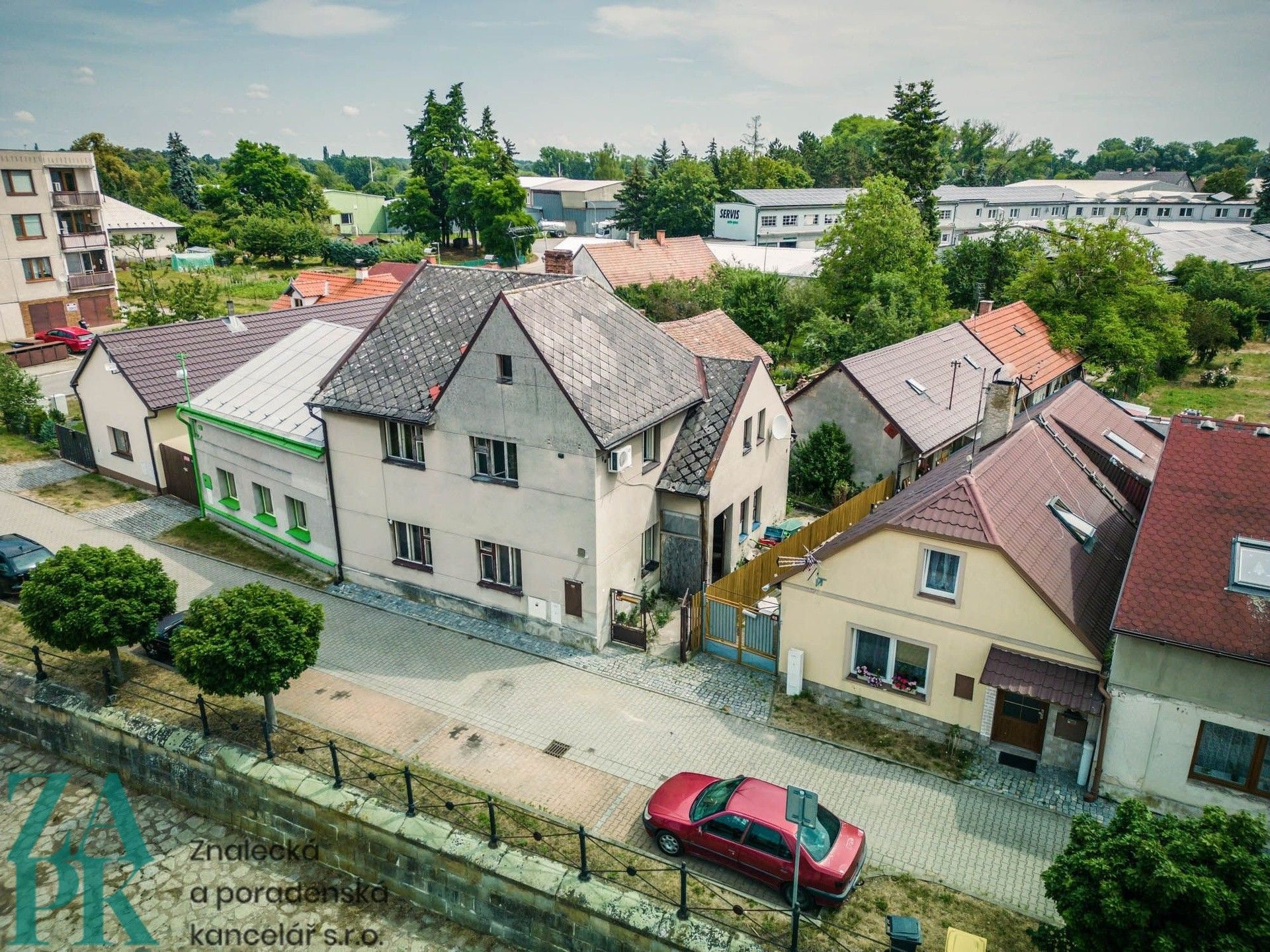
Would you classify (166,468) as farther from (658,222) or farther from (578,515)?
(658,222)

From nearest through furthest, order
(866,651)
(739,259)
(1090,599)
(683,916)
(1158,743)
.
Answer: (683,916), (1158,743), (1090,599), (866,651), (739,259)

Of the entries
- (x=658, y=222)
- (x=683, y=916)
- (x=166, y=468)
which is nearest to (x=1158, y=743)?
(x=683, y=916)

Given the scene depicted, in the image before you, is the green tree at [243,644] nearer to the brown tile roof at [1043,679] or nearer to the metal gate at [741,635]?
the metal gate at [741,635]

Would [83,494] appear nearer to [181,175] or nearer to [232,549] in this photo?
[232,549]

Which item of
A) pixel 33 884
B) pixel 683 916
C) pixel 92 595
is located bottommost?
pixel 33 884

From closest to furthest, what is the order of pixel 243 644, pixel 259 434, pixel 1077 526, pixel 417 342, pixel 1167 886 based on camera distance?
pixel 1167 886 → pixel 243 644 → pixel 1077 526 → pixel 417 342 → pixel 259 434

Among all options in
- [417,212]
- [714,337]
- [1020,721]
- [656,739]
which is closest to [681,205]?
[417,212]
